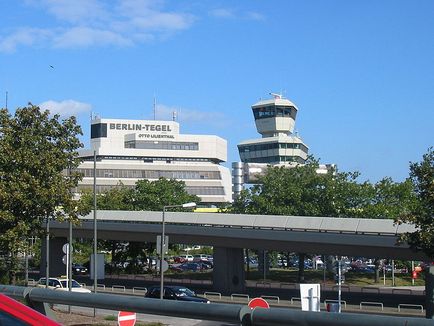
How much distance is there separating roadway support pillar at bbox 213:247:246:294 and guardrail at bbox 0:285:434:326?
54.9 m

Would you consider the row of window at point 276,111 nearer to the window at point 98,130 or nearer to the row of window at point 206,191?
the row of window at point 206,191

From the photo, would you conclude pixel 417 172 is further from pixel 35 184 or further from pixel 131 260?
pixel 131 260

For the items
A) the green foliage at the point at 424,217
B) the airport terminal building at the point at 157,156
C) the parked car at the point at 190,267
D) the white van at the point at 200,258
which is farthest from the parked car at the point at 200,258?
the green foliage at the point at 424,217

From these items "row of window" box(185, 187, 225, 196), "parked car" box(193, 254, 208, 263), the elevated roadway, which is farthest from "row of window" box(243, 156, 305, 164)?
the elevated roadway

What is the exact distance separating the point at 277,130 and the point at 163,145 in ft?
101

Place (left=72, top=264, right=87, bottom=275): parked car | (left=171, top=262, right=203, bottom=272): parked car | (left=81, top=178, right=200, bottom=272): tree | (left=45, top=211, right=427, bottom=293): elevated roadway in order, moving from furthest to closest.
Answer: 1. (left=171, top=262, right=203, bottom=272): parked car
2. (left=81, top=178, right=200, bottom=272): tree
3. (left=72, top=264, right=87, bottom=275): parked car
4. (left=45, top=211, right=427, bottom=293): elevated roadway

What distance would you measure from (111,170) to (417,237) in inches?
4155

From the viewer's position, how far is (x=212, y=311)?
5.59 m

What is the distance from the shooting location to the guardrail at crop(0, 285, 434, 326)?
15.9 ft

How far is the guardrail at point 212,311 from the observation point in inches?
191

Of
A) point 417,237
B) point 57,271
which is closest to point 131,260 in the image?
point 57,271

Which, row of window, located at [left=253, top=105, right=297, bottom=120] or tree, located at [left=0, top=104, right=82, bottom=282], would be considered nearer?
tree, located at [left=0, top=104, right=82, bottom=282]

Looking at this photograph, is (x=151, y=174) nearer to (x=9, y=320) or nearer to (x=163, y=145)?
(x=163, y=145)

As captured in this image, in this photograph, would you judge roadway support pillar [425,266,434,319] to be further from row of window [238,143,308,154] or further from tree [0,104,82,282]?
row of window [238,143,308,154]
